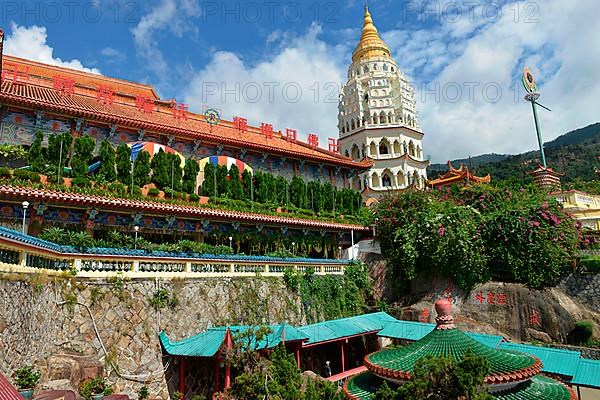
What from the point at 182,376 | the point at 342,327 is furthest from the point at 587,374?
the point at 182,376

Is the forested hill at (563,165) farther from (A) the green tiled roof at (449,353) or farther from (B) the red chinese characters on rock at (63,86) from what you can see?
(A) the green tiled roof at (449,353)

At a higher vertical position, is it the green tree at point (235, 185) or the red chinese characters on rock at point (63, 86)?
the red chinese characters on rock at point (63, 86)

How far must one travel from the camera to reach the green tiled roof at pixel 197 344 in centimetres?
1208


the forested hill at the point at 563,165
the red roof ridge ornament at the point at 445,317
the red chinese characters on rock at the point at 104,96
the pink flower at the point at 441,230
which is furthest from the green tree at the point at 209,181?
the forested hill at the point at 563,165

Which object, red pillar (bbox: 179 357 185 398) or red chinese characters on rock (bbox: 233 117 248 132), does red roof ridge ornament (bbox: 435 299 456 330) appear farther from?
red chinese characters on rock (bbox: 233 117 248 132)

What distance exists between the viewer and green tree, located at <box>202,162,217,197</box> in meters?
21.6

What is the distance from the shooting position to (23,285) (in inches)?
374

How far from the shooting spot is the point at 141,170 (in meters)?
19.2

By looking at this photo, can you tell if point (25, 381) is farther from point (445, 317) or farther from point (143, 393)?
point (445, 317)

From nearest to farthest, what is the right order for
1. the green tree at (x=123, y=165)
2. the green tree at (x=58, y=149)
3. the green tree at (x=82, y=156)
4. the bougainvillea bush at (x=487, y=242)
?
the green tree at (x=82, y=156) → the green tree at (x=58, y=149) → the green tree at (x=123, y=165) → the bougainvillea bush at (x=487, y=242)

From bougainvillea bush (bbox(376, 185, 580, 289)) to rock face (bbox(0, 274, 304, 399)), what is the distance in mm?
11181

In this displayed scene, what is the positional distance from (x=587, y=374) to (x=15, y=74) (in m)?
26.2

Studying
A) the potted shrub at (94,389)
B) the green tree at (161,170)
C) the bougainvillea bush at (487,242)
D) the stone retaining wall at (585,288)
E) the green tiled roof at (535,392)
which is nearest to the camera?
the green tiled roof at (535,392)

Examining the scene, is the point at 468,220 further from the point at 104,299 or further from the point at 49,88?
the point at 49,88
